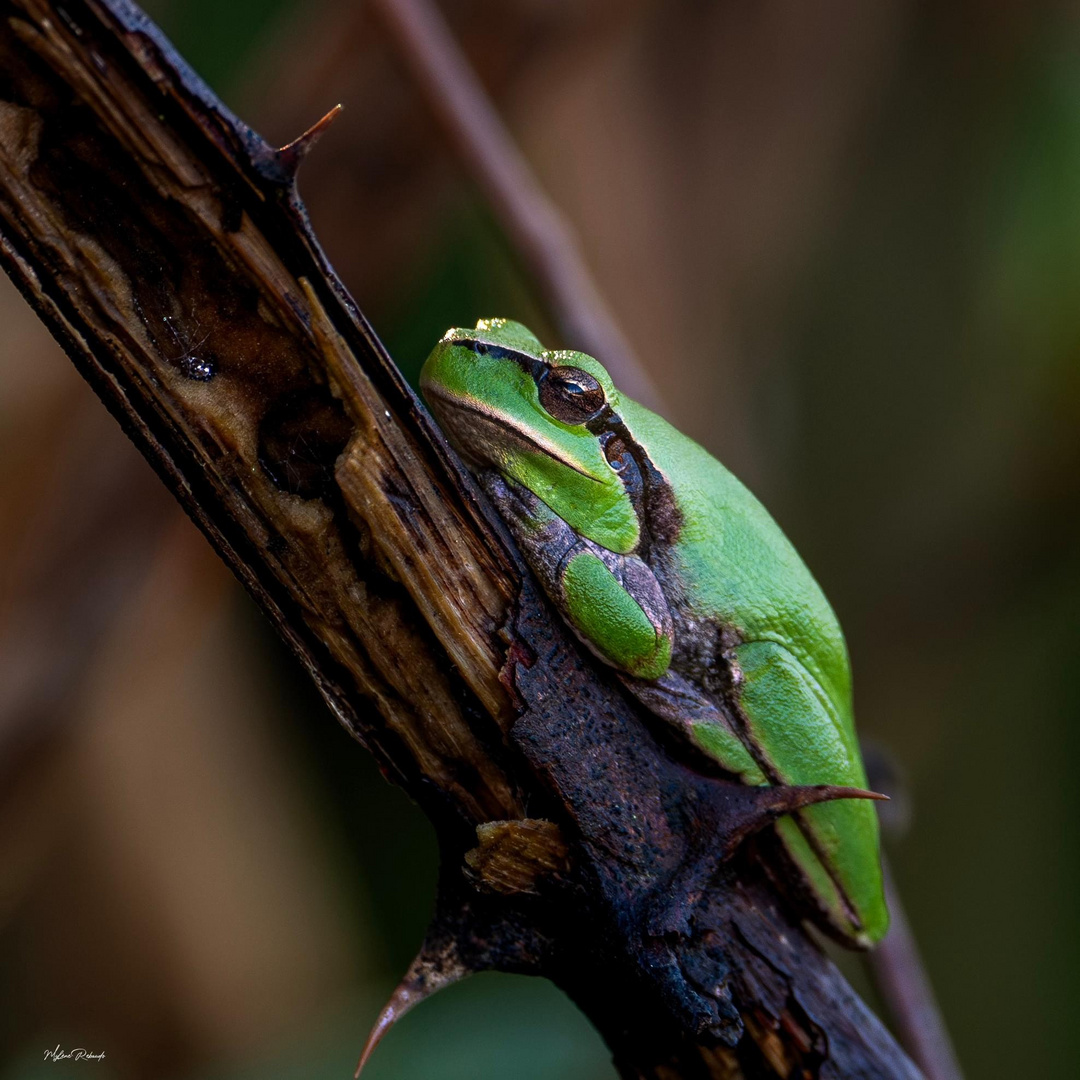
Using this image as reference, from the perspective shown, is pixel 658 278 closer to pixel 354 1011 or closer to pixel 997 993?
pixel 354 1011

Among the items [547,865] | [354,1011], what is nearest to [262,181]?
[547,865]

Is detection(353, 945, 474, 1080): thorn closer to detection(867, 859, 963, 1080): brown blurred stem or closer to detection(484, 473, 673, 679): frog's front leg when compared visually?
detection(484, 473, 673, 679): frog's front leg

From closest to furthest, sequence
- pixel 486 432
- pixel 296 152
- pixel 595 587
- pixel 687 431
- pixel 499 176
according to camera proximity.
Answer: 1. pixel 296 152
2. pixel 595 587
3. pixel 486 432
4. pixel 499 176
5. pixel 687 431

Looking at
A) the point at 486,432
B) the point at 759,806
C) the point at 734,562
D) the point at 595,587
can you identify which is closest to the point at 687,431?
the point at 734,562

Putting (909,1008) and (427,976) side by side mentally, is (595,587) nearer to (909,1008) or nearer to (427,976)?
(427,976)

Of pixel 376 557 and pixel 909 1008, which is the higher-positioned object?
pixel 376 557
